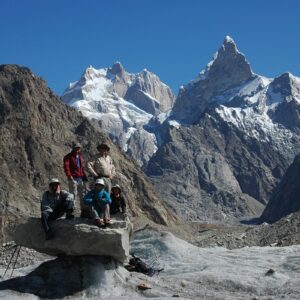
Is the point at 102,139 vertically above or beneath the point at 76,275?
above

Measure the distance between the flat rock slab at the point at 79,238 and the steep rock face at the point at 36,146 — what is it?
61.3 meters

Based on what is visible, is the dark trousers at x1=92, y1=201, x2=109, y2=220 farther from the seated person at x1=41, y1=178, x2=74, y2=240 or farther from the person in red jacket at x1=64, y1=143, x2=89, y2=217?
the person in red jacket at x1=64, y1=143, x2=89, y2=217

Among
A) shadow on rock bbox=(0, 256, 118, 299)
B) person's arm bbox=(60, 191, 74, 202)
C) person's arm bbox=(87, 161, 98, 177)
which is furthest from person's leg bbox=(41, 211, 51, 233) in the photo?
person's arm bbox=(87, 161, 98, 177)

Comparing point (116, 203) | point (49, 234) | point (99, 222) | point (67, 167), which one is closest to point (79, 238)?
point (99, 222)

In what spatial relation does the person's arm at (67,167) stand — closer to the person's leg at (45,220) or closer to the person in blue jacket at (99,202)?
the person in blue jacket at (99,202)

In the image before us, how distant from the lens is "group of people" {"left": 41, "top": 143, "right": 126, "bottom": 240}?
1825 cm

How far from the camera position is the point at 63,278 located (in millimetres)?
18219

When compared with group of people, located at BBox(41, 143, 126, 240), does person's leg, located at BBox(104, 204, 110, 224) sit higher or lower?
lower

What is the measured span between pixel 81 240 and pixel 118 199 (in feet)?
6.38

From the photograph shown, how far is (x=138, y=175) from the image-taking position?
134375mm

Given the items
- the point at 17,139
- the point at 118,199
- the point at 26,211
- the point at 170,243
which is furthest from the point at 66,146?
the point at 118,199

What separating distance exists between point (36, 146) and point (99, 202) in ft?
320

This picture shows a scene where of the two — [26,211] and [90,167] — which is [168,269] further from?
[26,211]

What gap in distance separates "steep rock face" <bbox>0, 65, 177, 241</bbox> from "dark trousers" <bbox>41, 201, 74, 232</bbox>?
2432 inches
